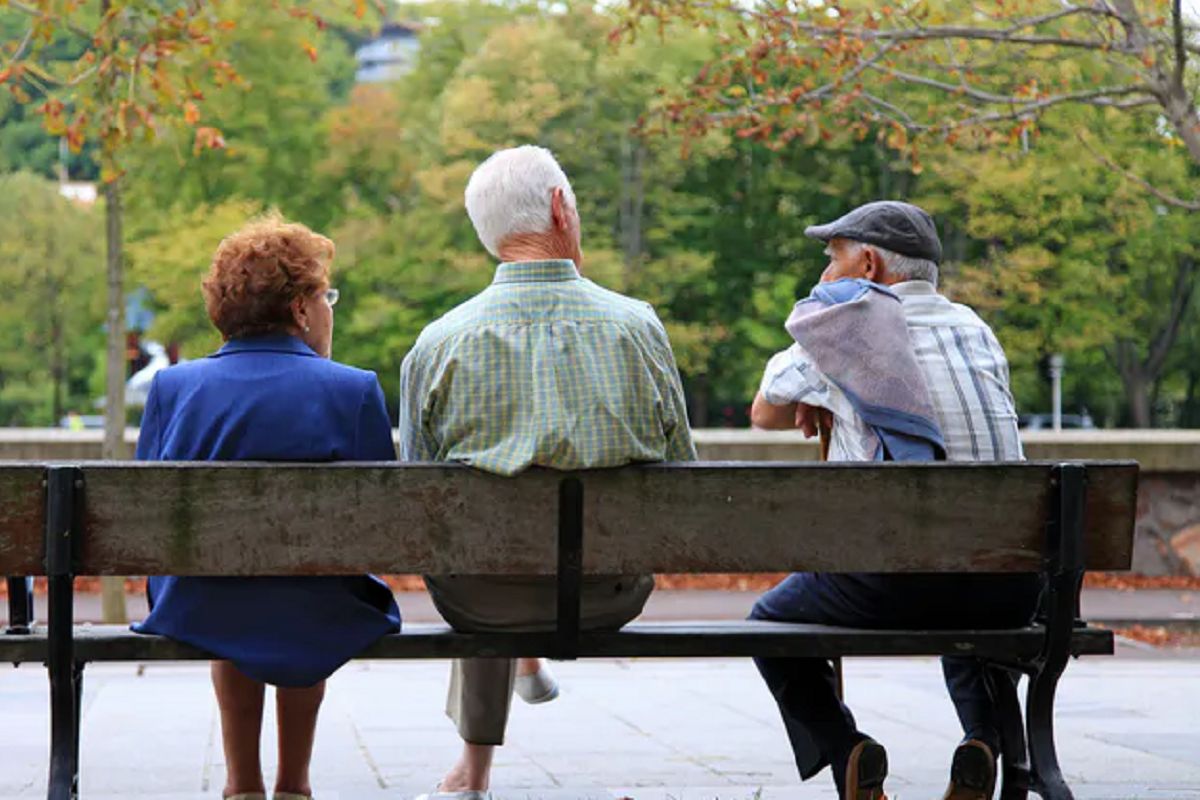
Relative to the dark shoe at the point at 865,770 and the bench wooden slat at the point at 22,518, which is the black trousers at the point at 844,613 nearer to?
the dark shoe at the point at 865,770

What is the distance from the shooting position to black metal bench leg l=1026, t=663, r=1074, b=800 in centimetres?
468

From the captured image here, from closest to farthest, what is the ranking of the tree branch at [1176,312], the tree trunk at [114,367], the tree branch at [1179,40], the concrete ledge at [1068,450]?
the tree branch at [1179,40]
the tree trunk at [114,367]
the concrete ledge at [1068,450]
the tree branch at [1176,312]

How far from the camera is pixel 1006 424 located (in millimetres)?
4836

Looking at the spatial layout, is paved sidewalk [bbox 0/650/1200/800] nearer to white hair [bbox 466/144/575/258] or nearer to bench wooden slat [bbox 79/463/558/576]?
bench wooden slat [bbox 79/463/558/576]

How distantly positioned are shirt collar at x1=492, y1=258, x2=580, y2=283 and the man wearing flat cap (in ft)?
1.86

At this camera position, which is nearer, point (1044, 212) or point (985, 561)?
point (985, 561)

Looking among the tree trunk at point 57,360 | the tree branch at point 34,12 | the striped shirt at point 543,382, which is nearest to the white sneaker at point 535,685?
the striped shirt at point 543,382

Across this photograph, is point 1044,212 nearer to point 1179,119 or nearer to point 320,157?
point 320,157

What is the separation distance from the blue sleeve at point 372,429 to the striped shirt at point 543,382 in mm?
58

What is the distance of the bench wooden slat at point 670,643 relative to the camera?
4355 millimetres

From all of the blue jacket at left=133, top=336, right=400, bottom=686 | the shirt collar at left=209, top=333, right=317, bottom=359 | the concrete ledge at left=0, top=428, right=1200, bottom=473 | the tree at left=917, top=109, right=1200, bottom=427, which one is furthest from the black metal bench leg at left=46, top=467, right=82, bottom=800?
the tree at left=917, top=109, right=1200, bottom=427

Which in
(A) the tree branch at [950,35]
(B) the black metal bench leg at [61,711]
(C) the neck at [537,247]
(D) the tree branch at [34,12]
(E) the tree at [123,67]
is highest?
(A) the tree branch at [950,35]

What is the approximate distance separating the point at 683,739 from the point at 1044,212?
33.3 m

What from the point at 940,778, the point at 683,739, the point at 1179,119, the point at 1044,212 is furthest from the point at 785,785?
the point at 1044,212
